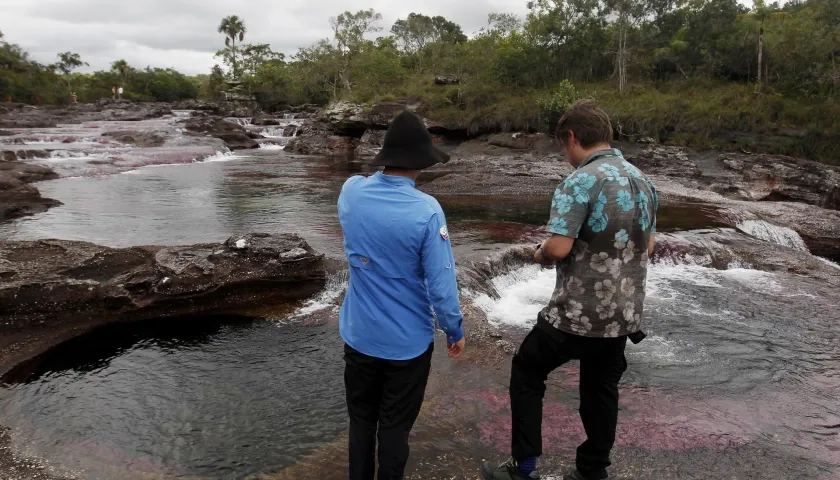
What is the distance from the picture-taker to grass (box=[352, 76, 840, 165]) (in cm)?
1964

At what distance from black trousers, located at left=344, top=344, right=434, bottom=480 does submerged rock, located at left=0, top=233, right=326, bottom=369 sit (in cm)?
436

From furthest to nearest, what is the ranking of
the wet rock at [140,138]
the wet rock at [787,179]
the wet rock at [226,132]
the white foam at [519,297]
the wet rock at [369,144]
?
the wet rock at [226,132], the wet rock at [369,144], the wet rock at [140,138], the wet rock at [787,179], the white foam at [519,297]

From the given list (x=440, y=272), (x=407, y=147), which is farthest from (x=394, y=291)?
(x=407, y=147)

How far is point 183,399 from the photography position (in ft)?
15.0

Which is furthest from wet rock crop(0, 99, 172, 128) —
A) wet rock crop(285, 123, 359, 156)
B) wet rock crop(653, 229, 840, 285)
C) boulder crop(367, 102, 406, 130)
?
wet rock crop(653, 229, 840, 285)

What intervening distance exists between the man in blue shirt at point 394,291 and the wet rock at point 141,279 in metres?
4.35

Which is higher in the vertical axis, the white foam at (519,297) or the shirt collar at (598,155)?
the shirt collar at (598,155)

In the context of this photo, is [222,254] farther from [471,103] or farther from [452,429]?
[471,103]

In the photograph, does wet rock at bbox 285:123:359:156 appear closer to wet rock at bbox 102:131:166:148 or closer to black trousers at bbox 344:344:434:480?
wet rock at bbox 102:131:166:148

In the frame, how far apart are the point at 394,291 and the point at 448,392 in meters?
2.27

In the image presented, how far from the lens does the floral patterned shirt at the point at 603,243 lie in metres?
2.59

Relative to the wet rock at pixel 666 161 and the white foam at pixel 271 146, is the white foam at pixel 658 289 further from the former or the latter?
the white foam at pixel 271 146

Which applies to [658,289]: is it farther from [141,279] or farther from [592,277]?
[141,279]

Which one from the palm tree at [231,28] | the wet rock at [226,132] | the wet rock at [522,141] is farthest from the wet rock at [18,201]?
the palm tree at [231,28]
